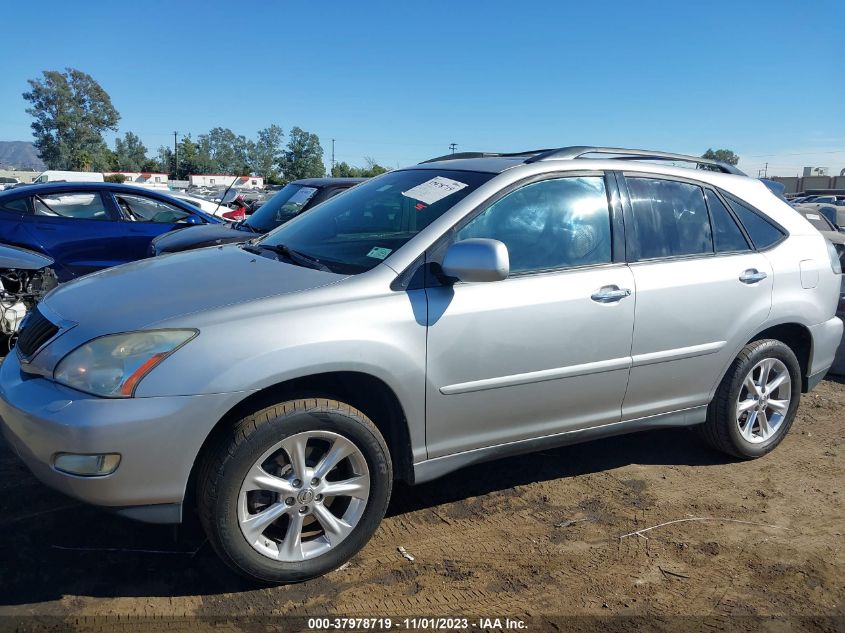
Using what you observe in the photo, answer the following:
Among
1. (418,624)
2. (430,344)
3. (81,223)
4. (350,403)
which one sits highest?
(81,223)

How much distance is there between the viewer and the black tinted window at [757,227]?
4.14 metres

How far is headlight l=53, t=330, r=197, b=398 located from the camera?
2.52 meters

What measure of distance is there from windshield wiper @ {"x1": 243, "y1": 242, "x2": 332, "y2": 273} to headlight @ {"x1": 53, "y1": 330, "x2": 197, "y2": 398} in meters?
0.79

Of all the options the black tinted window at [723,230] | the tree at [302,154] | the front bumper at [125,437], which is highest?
the tree at [302,154]

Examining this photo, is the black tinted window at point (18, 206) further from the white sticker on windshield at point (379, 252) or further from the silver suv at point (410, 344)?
the white sticker on windshield at point (379, 252)

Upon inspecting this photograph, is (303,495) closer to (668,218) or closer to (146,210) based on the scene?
(668,218)

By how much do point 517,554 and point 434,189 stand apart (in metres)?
1.82

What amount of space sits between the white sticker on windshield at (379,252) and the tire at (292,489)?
72 cm

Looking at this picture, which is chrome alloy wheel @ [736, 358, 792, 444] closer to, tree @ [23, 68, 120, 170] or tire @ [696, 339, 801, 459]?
tire @ [696, 339, 801, 459]

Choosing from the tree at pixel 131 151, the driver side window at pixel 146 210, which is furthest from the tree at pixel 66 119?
the driver side window at pixel 146 210

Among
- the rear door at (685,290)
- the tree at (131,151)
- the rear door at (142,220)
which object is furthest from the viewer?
the tree at (131,151)

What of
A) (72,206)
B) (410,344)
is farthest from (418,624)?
(72,206)

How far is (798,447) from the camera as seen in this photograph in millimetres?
4668

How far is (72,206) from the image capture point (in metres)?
7.80
